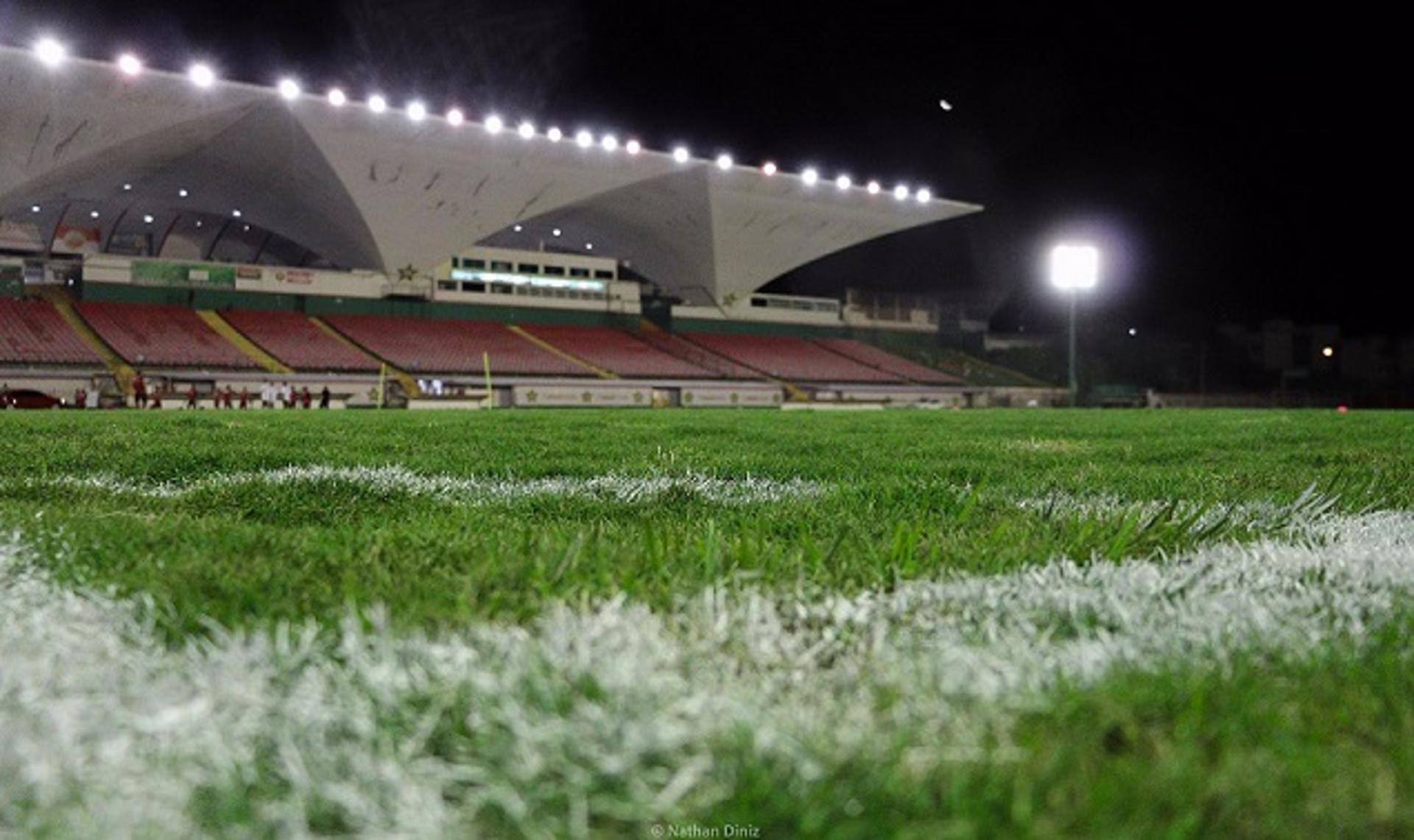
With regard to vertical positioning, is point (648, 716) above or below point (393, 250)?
below

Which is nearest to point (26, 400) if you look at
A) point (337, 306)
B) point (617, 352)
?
point (337, 306)

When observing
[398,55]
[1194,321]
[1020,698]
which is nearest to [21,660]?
[1020,698]

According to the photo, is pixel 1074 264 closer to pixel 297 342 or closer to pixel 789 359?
pixel 789 359

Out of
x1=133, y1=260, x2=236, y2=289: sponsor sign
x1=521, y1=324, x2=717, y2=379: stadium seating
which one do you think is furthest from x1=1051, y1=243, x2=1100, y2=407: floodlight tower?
x1=133, y1=260, x2=236, y2=289: sponsor sign

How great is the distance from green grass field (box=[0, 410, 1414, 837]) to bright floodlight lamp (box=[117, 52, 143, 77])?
113 feet

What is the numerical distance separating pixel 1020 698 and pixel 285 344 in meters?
41.7

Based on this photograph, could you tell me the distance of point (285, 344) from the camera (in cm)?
3991

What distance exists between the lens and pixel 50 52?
30406 mm

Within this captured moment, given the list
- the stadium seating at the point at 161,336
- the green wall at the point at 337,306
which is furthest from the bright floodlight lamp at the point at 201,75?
the green wall at the point at 337,306

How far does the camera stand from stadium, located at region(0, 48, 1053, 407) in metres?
35.2

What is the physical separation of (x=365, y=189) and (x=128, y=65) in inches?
363

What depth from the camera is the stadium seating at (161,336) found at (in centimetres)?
3581

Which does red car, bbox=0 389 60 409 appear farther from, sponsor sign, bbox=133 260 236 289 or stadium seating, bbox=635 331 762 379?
stadium seating, bbox=635 331 762 379

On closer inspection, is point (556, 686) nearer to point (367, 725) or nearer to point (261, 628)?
point (367, 725)
